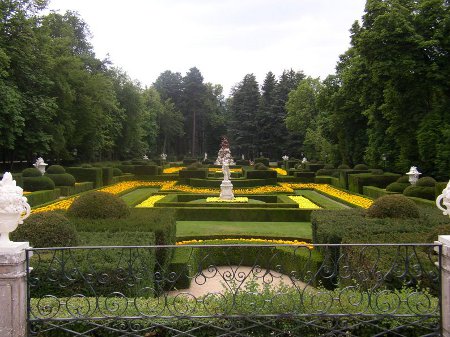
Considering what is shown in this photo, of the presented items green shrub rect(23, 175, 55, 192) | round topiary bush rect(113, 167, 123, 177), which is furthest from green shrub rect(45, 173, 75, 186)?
round topiary bush rect(113, 167, 123, 177)

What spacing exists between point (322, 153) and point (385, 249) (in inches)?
1864

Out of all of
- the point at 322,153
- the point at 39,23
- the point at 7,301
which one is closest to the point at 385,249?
the point at 7,301

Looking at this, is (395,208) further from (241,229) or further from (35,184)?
(35,184)

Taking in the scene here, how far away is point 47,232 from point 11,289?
10.5ft

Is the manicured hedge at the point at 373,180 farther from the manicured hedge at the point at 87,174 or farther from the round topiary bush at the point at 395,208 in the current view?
the manicured hedge at the point at 87,174

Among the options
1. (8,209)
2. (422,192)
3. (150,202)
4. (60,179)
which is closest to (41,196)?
(150,202)

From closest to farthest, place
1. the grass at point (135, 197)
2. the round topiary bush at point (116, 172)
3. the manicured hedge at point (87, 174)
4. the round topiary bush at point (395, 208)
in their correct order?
the round topiary bush at point (395, 208)
the grass at point (135, 197)
the manicured hedge at point (87, 174)
the round topiary bush at point (116, 172)

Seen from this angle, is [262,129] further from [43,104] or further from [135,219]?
[135,219]

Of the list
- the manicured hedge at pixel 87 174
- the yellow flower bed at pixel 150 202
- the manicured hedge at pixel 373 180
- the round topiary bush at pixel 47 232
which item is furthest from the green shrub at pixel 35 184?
the manicured hedge at pixel 373 180

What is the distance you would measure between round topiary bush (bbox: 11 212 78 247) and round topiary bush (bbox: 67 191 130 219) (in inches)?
139

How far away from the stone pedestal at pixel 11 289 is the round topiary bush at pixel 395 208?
9.31 meters

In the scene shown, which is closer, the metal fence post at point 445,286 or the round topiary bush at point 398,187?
the metal fence post at point 445,286

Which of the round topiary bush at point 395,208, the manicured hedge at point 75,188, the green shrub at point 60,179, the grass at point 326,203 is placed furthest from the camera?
the green shrub at point 60,179

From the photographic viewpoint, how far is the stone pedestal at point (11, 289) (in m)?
4.86
